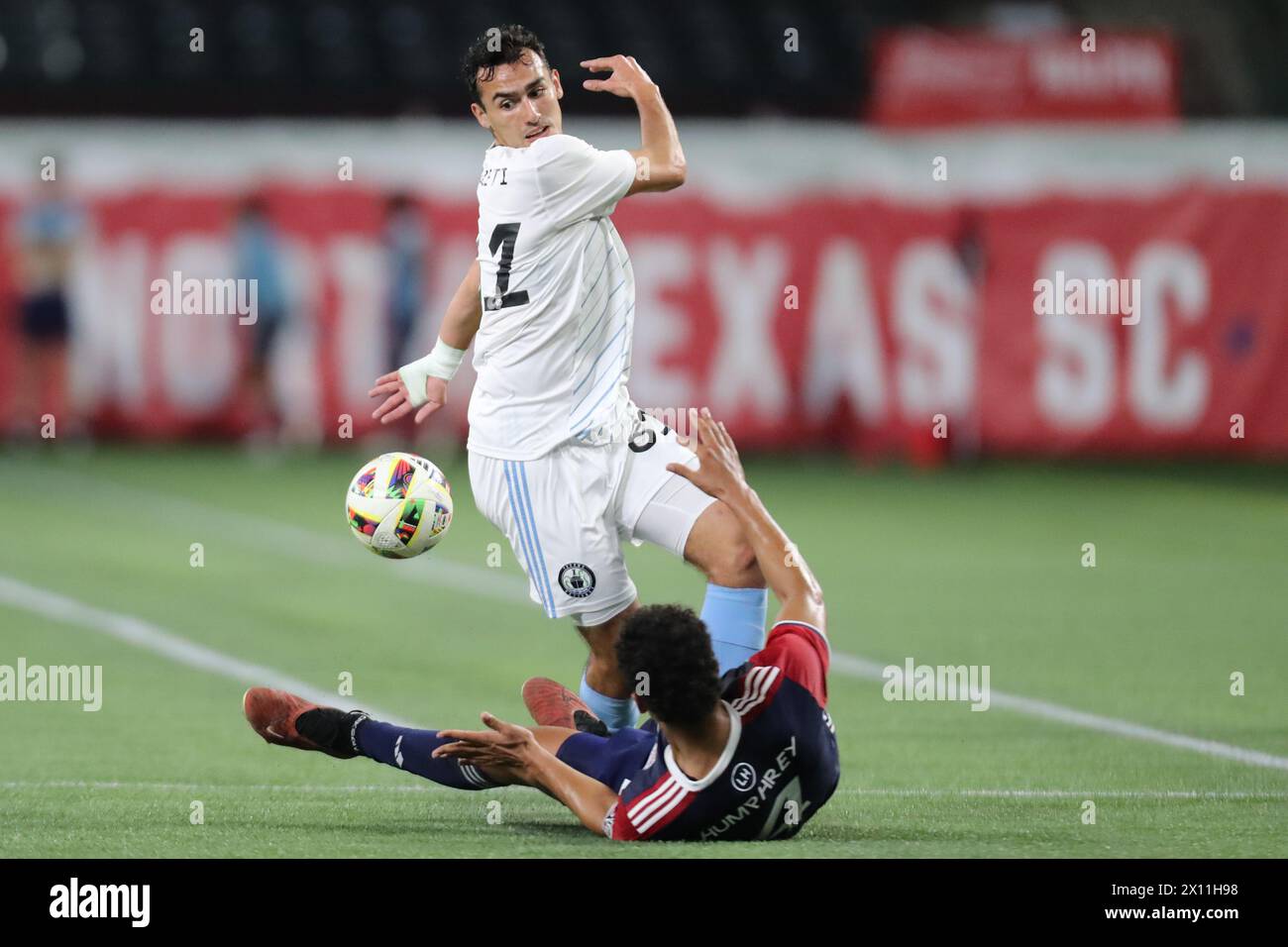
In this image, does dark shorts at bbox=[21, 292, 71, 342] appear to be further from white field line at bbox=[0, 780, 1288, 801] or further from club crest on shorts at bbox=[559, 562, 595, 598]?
club crest on shorts at bbox=[559, 562, 595, 598]

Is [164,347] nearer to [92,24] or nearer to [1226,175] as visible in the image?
[92,24]

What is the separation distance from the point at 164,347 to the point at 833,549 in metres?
9.05

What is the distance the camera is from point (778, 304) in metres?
20.5

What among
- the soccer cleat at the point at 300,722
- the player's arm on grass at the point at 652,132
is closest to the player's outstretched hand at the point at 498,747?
the soccer cleat at the point at 300,722

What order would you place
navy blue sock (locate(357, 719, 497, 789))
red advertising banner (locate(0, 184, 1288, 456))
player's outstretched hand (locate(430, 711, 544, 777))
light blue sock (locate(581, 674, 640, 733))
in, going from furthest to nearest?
red advertising banner (locate(0, 184, 1288, 456)) < light blue sock (locate(581, 674, 640, 733)) < navy blue sock (locate(357, 719, 497, 789)) < player's outstretched hand (locate(430, 711, 544, 777))

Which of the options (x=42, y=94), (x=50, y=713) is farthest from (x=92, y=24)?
(x=50, y=713)

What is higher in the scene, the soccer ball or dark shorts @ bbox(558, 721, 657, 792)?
the soccer ball

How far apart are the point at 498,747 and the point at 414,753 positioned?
430 millimetres

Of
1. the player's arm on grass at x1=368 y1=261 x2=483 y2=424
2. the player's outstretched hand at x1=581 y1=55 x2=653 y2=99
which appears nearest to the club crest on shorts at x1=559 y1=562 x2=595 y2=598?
the player's arm on grass at x1=368 y1=261 x2=483 y2=424

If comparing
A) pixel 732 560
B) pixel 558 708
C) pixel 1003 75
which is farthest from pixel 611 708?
pixel 1003 75

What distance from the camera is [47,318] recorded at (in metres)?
20.3

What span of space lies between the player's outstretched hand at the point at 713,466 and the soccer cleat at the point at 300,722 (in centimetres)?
131

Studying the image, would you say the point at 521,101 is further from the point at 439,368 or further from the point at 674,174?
the point at 439,368

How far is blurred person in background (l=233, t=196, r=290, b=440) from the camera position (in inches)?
803
